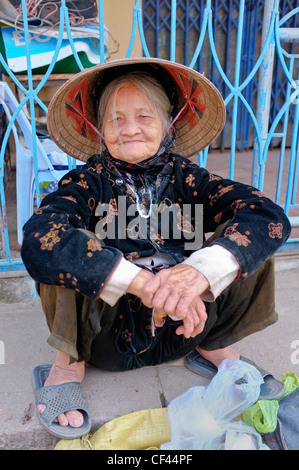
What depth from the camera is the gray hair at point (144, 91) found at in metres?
1.75

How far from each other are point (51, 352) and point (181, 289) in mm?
954

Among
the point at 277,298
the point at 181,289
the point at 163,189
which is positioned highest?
the point at 163,189

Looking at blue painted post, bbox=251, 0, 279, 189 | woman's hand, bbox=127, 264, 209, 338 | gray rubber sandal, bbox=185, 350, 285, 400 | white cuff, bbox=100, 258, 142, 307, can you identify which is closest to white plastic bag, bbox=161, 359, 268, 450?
gray rubber sandal, bbox=185, 350, 285, 400

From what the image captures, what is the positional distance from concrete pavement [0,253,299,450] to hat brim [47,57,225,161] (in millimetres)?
939

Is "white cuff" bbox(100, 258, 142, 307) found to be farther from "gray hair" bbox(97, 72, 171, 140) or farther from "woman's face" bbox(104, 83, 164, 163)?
"gray hair" bbox(97, 72, 171, 140)

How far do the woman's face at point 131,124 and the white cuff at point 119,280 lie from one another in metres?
0.54

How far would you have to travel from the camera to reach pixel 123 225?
1.78 m

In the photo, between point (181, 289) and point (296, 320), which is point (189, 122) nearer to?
point (181, 289)

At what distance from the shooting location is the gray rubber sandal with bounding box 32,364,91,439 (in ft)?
5.15

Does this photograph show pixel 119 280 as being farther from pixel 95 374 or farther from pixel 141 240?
pixel 95 374

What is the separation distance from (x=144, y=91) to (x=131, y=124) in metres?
0.15

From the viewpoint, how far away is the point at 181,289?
138cm
